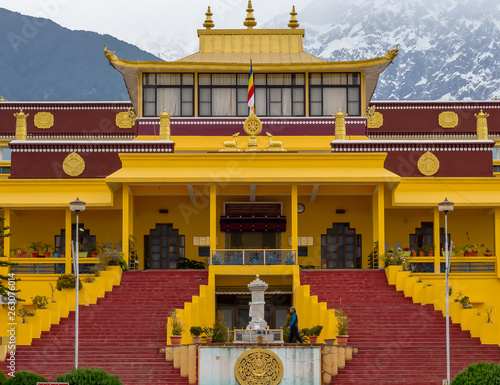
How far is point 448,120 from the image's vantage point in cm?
6519

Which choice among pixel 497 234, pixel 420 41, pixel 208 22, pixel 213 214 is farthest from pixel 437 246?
pixel 420 41

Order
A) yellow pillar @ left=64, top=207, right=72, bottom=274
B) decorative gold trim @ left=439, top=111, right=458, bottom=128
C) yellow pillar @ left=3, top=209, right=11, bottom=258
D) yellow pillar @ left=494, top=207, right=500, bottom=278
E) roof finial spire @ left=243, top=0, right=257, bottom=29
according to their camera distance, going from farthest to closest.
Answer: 1. decorative gold trim @ left=439, top=111, right=458, bottom=128
2. roof finial spire @ left=243, top=0, right=257, bottom=29
3. yellow pillar @ left=3, top=209, right=11, bottom=258
4. yellow pillar @ left=494, top=207, right=500, bottom=278
5. yellow pillar @ left=64, top=207, right=72, bottom=274

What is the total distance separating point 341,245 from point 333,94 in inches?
299

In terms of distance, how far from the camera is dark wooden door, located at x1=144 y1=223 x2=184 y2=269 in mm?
50656

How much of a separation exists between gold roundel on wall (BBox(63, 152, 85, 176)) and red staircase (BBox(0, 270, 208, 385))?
25.5ft

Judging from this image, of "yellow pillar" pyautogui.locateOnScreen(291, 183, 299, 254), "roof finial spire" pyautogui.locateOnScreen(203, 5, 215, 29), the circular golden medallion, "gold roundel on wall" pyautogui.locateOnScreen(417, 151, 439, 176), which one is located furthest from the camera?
"roof finial spire" pyautogui.locateOnScreen(203, 5, 215, 29)

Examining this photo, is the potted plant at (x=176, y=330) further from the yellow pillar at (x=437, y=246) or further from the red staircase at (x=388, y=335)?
the yellow pillar at (x=437, y=246)

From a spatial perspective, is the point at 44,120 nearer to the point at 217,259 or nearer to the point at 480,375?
the point at 217,259

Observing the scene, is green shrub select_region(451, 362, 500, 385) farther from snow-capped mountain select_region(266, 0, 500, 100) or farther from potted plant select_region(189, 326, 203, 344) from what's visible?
snow-capped mountain select_region(266, 0, 500, 100)

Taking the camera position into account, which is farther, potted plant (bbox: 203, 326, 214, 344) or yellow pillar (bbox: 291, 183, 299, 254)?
yellow pillar (bbox: 291, 183, 299, 254)

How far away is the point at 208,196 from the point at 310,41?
129 metres

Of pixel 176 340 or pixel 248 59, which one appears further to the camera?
pixel 248 59

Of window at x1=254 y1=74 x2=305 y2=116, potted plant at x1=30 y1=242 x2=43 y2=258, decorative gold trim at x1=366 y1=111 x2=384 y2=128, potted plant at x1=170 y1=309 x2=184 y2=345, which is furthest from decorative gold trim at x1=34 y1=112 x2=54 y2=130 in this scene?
potted plant at x1=170 y1=309 x2=184 y2=345

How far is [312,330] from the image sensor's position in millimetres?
38375
